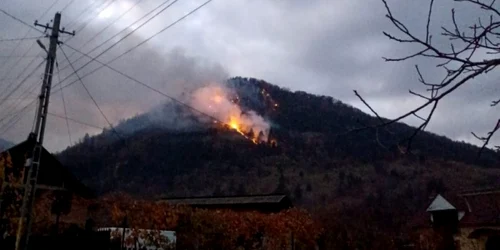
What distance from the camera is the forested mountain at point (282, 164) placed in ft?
306

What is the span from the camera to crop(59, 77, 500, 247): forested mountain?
306ft

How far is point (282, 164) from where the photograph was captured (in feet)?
431

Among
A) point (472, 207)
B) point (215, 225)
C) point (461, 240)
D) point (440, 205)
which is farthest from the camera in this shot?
point (440, 205)

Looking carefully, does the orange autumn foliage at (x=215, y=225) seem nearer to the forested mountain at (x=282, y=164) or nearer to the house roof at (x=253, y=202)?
the house roof at (x=253, y=202)

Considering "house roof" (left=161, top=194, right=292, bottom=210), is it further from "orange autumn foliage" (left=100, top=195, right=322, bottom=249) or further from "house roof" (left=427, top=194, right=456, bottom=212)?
"house roof" (left=427, top=194, right=456, bottom=212)

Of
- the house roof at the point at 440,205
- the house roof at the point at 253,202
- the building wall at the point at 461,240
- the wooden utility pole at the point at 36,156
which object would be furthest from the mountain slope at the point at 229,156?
the wooden utility pole at the point at 36,156

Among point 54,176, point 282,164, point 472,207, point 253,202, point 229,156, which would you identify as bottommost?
point 472,207

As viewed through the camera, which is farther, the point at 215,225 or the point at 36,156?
the point at 215,225

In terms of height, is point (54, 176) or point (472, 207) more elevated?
point (54, 176)

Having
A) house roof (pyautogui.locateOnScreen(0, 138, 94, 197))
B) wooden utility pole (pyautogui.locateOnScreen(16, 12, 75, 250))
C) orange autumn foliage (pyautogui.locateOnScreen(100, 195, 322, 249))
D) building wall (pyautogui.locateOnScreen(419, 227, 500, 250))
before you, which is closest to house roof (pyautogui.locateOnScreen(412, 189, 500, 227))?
building wall (pyautogui.locateOnScreen(419, 227, 500, 250))

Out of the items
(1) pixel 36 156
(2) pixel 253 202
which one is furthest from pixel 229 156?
(1) pixel 36 156

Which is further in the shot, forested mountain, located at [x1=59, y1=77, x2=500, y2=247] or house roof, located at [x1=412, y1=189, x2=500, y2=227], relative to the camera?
forested mountain, located at [x1=59, y1=77, x2=500, y2=247]

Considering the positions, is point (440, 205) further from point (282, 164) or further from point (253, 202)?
point (282, 164)

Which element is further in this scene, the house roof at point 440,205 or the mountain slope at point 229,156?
the mountain slope at point 229,156
